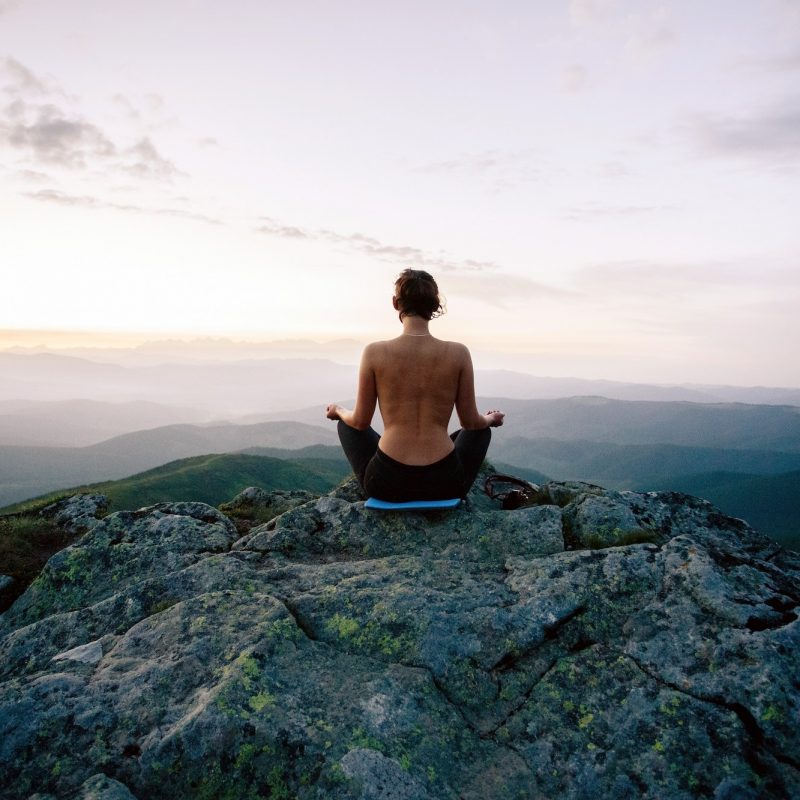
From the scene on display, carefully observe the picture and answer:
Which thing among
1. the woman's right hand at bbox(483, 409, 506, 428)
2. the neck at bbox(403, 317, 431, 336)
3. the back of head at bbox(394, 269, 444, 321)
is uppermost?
the back of head at bbox(394, 269, 444, 321)

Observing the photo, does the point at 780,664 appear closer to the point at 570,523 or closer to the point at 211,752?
the point at 570,523

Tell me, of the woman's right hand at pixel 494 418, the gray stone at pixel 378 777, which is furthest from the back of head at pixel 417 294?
the gray stone at pixel 378 777

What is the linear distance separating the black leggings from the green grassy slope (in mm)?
96765

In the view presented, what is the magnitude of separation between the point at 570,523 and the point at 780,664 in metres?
4.64

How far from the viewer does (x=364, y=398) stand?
981 centimetres

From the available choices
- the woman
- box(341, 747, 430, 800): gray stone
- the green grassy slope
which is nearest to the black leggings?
the woman

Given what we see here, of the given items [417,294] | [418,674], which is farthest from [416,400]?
[418,674]

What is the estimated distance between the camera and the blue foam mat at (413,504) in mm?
9938

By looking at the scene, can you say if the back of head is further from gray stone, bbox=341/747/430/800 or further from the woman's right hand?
gray stone, bbox=341/747/430/800

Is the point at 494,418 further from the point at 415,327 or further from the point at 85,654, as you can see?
the point at 85,654

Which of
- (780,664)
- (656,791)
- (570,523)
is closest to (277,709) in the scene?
(656,791)

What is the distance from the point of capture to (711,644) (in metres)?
6.12

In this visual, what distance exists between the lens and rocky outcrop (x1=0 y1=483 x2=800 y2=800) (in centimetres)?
509

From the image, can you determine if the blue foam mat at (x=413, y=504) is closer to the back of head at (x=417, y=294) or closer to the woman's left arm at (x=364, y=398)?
the woman's left arm at (x=364, y=398)
